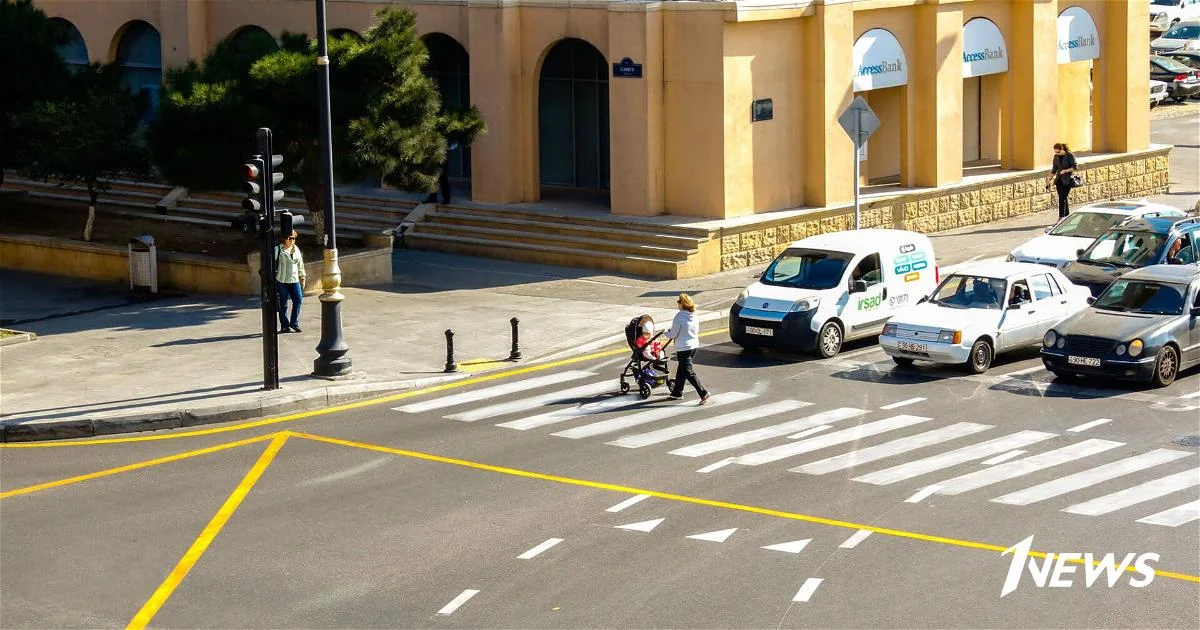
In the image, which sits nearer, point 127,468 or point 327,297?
point 127,468

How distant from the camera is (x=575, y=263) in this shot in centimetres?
3142

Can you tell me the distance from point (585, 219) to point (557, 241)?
27.9 inches

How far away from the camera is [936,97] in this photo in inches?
1385

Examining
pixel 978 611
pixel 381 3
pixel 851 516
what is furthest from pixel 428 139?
pixel 978 611

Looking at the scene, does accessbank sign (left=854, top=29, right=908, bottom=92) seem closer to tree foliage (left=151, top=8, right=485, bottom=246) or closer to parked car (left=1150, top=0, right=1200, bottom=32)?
tree foliage (left=151, top=8, right=485, bottom=246)

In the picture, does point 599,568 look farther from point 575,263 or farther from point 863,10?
point 863,10

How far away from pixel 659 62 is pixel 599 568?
60.5 ft

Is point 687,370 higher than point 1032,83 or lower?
lower

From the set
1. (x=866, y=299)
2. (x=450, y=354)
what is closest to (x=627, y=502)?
(x=450, y=354)

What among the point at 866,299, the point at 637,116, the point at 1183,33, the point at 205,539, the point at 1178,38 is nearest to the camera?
the point at 205,539

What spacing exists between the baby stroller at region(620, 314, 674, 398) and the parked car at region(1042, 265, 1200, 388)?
16.9ft

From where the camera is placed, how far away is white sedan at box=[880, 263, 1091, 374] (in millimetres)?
22625

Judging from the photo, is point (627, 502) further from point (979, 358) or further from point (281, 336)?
point (281, 336)

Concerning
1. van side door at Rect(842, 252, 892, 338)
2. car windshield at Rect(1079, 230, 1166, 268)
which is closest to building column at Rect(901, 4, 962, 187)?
car windshield at Rect(1079, 230, 1166, 268)
